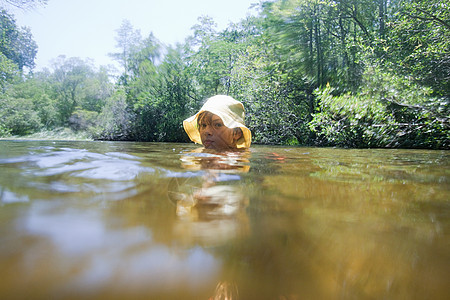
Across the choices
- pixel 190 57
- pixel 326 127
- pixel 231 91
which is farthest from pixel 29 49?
pixel 326 127

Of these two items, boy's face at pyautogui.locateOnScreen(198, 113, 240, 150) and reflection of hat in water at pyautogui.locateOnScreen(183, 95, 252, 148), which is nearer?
reflection of hat in water at pyautogui.locateOnScreen(183, 95, 252, 148)

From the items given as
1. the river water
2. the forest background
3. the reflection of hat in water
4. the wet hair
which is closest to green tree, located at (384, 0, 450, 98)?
the forest background

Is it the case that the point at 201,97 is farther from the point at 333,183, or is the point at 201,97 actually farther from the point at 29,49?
the point at 29,49

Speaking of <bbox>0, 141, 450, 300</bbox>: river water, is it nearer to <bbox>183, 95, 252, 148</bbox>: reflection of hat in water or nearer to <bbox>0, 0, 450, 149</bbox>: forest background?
Result: <bbox>183, 95, 252, 148</bbox>: reflection of hat in water

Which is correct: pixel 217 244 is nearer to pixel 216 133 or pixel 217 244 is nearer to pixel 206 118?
→ pixel 216 133

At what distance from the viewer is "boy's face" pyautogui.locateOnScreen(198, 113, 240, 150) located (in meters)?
3.64

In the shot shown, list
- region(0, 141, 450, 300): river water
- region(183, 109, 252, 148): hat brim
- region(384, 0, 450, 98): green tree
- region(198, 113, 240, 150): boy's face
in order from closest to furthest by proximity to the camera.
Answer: region(0, 141, 450, 300): river water
region(183, 109, 252, 148): hat brim
region(198, 113, 240, 150): boy's face
region(384, 0, 450, 98): green tree

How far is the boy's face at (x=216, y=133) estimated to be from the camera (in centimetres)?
364

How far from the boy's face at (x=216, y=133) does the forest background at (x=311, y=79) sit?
10.3 ft

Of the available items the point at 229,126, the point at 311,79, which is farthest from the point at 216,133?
the point at 311,79

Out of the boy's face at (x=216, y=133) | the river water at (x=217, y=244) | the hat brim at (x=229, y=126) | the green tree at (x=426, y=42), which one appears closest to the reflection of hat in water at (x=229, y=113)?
the hat brim at (x=229, y=126)

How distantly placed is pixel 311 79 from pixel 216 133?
19.8 feet

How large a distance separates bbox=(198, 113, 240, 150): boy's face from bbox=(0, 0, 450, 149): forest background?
3.15 meters

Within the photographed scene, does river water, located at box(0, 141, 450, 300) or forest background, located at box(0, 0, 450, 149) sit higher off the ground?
forest background, located at box(0, 0, 450, 149)
